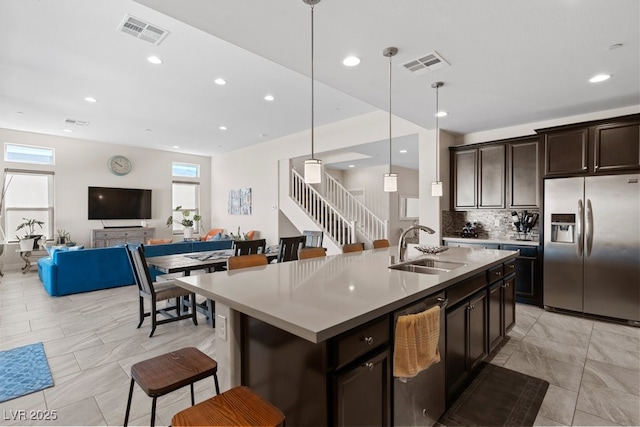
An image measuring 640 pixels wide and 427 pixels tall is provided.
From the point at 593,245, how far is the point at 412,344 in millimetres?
3774

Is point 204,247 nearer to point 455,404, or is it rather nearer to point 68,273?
point 68,273

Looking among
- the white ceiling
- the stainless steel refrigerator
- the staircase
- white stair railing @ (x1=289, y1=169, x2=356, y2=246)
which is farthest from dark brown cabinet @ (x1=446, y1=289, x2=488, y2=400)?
white stair railing @ (x1=289, y1=169, x2=356, y2=246)

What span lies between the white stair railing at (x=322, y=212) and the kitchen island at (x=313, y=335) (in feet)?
15.7

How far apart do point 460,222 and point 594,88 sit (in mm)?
2768

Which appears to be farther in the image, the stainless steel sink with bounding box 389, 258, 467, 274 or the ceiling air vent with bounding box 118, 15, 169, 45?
the ceiling air vent with bounding box 118, 15, 169, 45

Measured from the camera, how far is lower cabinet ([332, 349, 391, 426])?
128 centimetres

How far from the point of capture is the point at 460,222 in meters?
5.70

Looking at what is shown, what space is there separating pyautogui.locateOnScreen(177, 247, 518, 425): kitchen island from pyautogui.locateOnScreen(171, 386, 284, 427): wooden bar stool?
21 cm

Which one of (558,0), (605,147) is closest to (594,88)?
(605,147)

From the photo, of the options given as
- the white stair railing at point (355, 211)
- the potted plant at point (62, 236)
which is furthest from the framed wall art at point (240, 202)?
the potted plant at point (62, 236)

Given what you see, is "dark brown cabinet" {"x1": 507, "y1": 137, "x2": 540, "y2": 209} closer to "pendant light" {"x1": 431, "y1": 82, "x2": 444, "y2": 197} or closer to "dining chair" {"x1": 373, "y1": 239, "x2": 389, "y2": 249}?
"pendant light" {"x1": 431, "y1": 82, "x2": 444, "y2": 197}

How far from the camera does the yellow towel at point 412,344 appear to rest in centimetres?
152

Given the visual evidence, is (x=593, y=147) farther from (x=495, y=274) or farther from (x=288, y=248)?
(x=288, y=248)

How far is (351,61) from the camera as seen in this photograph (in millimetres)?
2871
